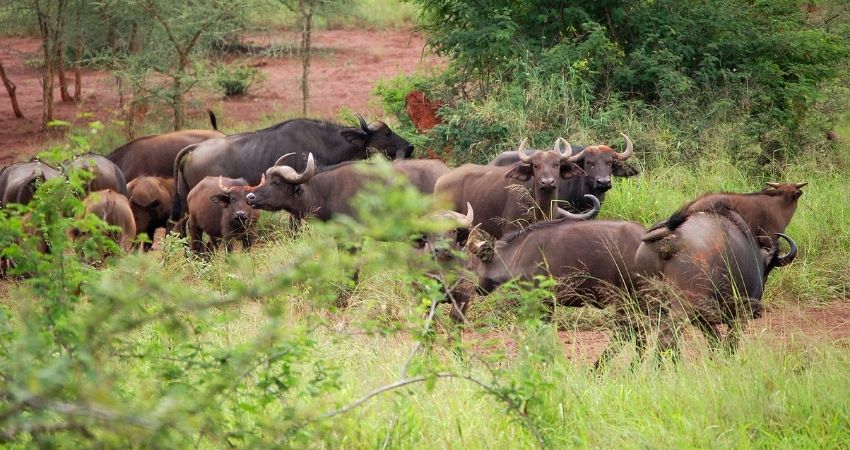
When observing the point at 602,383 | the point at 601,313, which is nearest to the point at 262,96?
the point at 601,313

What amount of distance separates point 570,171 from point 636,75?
3651mm

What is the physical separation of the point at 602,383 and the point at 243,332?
2.37m

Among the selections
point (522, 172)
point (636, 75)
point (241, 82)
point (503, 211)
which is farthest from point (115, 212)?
point (241, 82)

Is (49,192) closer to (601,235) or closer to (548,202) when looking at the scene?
(601,235)

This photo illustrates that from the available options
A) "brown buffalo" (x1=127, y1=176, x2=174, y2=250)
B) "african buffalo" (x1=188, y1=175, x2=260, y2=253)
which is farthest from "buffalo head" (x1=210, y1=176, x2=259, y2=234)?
"brown buffalo" (x1=127, y1=176, x2=174, y2=250)

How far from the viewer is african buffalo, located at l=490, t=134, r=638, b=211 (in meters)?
10.2

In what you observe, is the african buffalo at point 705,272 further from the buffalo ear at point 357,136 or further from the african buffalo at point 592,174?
the buffalo ear at point 357,136

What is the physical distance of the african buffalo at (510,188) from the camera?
31.5 ft

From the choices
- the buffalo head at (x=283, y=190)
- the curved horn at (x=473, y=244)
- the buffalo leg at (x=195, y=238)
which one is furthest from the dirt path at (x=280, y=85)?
the curved horn at (x=473, y=244)

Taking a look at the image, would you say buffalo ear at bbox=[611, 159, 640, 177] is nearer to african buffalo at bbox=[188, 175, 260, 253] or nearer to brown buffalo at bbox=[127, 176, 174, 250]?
african buffalo at bbox=[188, 175, 260, 253]

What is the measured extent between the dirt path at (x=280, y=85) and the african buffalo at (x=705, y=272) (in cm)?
1169

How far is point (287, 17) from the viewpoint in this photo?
2738cm

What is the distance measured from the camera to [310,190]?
35.4ft

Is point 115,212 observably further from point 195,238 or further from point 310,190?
point 310,190
